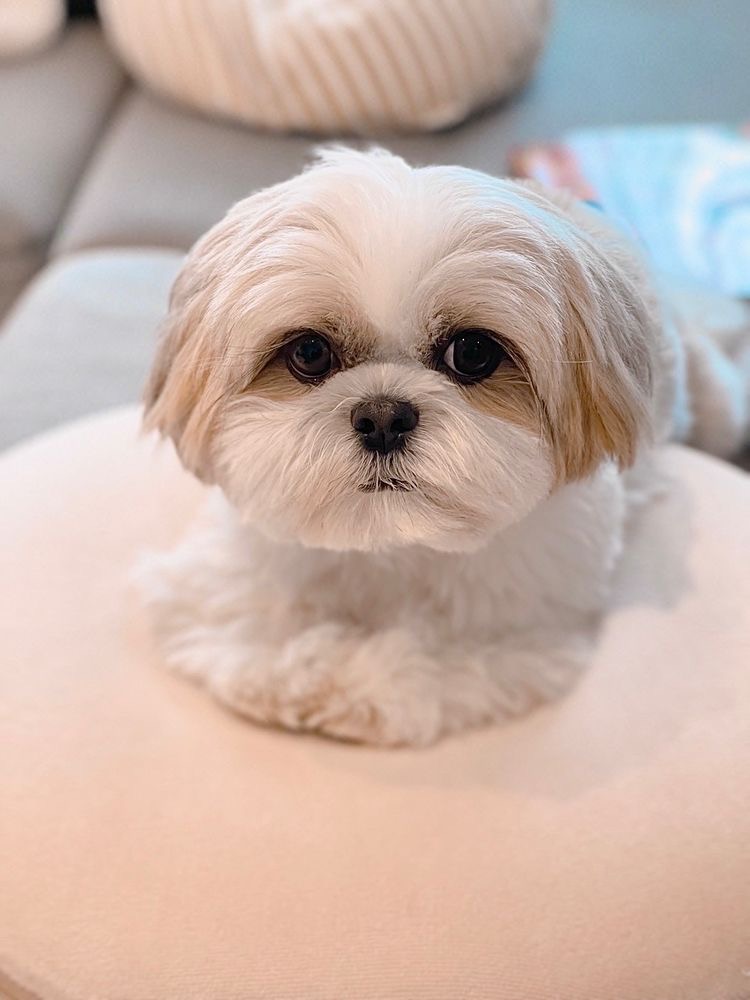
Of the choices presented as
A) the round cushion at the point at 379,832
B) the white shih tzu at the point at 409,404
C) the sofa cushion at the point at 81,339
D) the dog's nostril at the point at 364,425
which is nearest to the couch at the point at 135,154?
the sofa cushion at the point at 81,339

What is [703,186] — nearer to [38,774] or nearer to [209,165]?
[209,165]

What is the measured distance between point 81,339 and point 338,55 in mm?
959

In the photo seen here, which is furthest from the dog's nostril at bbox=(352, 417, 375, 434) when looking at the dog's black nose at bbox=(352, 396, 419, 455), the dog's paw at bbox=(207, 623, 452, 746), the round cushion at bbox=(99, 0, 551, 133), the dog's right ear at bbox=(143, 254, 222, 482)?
the round cushion at bbox=(99, 0, 551, 133)

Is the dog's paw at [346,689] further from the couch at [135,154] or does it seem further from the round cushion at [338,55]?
the round cushion at [338,55]

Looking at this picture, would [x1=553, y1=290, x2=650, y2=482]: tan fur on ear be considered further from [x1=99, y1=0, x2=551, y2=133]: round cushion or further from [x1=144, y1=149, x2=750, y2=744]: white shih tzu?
[x1=99, y1=0, x2=551, y2=133]: round cushion

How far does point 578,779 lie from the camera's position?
1.12 meters

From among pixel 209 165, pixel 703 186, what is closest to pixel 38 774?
pixel 209 165

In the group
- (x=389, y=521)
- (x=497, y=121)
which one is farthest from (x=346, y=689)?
(x=497, y=121)

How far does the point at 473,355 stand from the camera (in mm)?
948

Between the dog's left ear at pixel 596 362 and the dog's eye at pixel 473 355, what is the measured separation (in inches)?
2.5

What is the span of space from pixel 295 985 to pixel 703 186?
6.12ft

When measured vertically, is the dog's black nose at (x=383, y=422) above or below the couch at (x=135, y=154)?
above

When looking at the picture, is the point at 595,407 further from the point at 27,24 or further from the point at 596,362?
the point at 27,24

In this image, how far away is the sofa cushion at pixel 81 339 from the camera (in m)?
1.75
